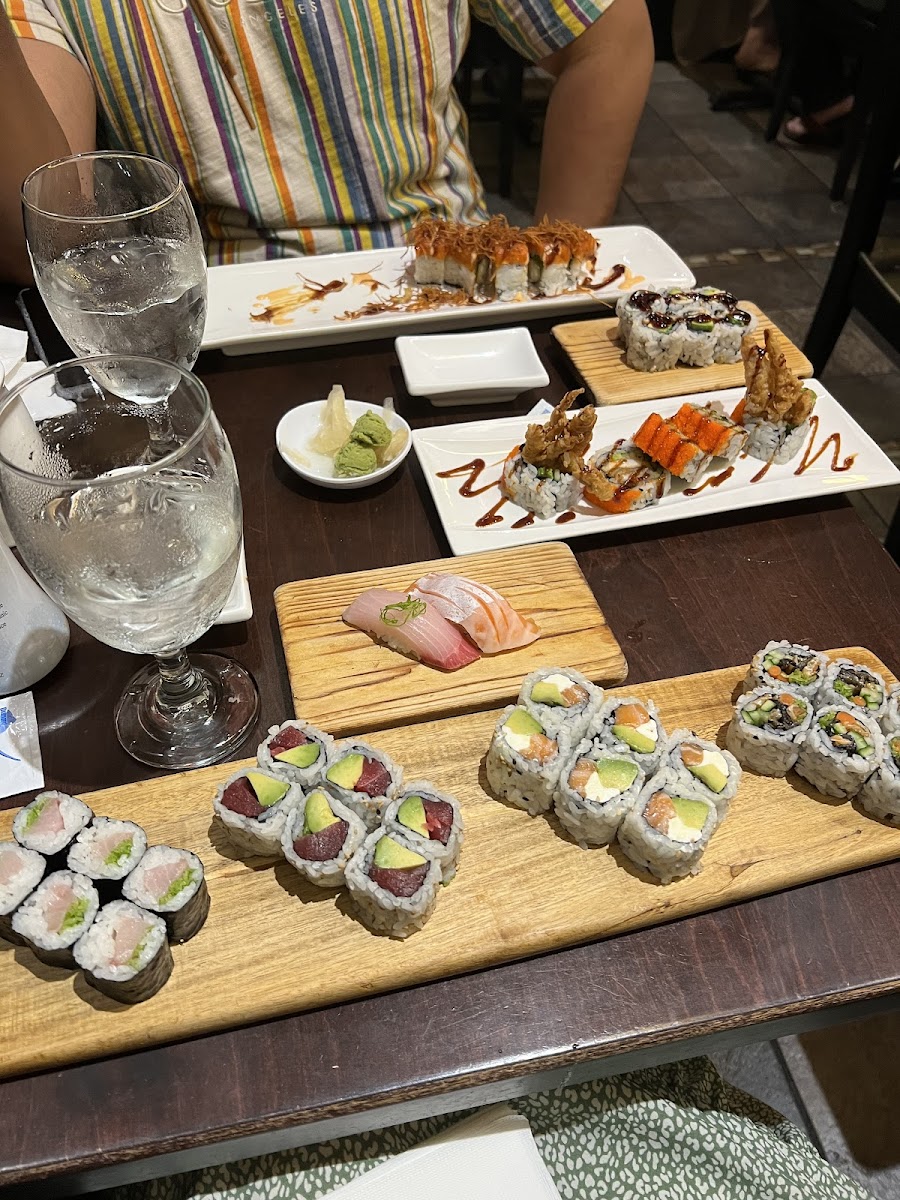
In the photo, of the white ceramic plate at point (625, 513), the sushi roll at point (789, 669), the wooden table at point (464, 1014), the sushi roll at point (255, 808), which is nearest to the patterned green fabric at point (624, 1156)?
the wooden table at point (464, 1014)

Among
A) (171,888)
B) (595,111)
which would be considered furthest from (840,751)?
(595,111)

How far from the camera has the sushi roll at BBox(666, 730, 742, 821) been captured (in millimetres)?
1192

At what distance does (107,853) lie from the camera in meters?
1.09

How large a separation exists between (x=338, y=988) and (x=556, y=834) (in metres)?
0.36

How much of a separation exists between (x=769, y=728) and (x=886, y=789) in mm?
174

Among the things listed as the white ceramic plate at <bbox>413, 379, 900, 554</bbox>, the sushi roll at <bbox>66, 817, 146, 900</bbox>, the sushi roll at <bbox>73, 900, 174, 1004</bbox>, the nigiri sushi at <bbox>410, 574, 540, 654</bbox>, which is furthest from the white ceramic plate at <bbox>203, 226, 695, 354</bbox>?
the sushi roll at <bbox>73, 900, 174, 1004</bbox>

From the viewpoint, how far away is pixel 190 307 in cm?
135

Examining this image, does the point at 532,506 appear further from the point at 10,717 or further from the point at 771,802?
the point at 10,717

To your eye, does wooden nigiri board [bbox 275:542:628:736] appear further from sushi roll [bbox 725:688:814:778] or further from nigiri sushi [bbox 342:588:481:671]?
sushi roll [bbox 725:688:814:778]

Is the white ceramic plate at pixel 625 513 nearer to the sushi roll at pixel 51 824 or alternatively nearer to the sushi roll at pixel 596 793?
the sushi roll at pixel 596 793

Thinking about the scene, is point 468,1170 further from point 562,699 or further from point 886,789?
point 886,789

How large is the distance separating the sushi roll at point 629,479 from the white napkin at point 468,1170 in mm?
1082

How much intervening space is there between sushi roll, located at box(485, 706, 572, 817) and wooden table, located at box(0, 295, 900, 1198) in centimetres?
21

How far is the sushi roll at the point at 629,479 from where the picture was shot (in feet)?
5.53
